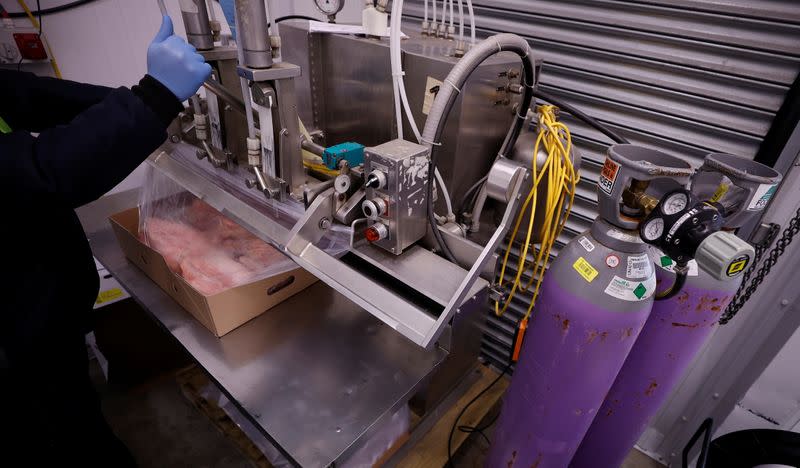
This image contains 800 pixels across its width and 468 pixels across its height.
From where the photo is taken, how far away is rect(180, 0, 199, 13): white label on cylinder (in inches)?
37.8

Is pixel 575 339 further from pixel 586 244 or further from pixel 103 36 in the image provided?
pixel 103 36

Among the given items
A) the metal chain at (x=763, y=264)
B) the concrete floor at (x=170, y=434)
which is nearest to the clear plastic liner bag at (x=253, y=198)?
the concrete floor at (x=170, y=434)

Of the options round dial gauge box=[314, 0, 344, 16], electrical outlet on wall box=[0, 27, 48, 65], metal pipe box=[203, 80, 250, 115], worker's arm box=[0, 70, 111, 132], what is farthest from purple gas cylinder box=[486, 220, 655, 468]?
electrical outlet on wall box=[0, 27, 48, 65]

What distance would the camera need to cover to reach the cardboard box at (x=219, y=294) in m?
1.02

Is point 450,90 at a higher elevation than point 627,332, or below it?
higher

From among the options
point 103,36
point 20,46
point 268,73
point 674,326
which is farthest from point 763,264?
point 20,46

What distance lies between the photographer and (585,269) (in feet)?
2.76

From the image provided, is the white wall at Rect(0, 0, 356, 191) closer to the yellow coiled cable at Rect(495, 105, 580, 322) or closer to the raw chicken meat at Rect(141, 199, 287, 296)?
the raw chicken meat at Rect(141, 199, 287, 296)

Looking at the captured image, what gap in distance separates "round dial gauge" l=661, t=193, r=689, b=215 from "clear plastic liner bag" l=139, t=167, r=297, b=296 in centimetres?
90

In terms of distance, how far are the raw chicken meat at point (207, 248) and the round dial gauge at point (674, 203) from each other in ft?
3.08

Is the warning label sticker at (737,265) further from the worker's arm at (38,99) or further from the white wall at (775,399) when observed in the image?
the worker's arm at (38,99)

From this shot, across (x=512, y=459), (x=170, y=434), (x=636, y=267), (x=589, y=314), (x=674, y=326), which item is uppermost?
(x=636, y=267)

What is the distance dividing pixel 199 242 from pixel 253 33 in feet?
2.32

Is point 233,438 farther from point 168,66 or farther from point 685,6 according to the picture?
point 685,6
